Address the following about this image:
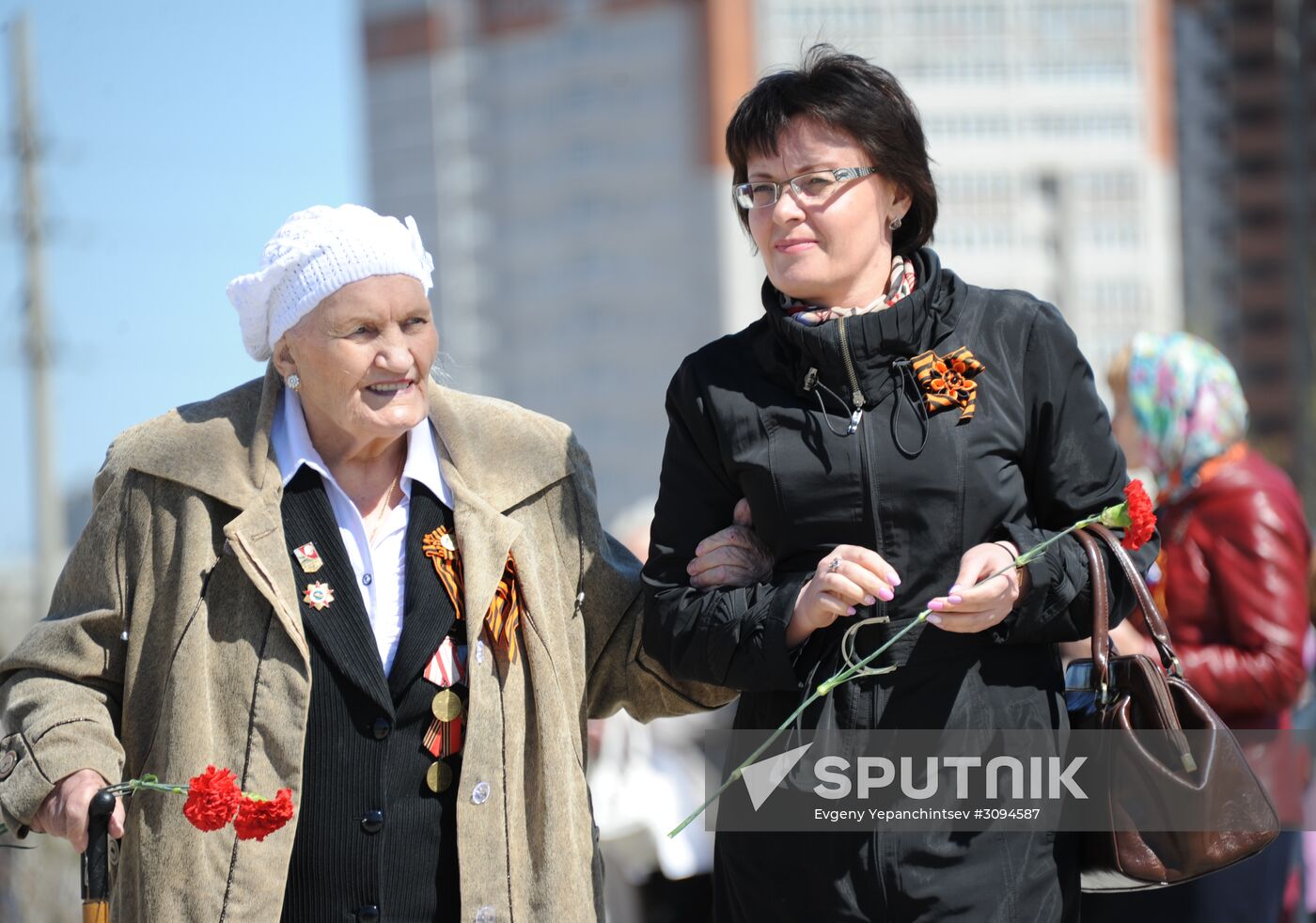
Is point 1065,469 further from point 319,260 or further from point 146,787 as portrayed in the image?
point 146,787

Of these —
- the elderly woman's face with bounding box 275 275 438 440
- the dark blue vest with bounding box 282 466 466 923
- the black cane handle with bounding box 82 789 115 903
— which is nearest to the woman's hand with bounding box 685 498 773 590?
the dark blue vest with bounding box 282 466 466 923

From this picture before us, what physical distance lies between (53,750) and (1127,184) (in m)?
73.6

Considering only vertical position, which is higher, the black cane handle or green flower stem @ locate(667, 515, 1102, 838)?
green flower stem @ locate(667, 515, 1102, 838)

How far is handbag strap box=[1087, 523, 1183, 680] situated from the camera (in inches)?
111

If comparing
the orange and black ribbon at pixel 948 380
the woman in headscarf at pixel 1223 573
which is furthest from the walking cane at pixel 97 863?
the woman in headscarf at pixel 1223 573

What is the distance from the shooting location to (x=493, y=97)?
263ft

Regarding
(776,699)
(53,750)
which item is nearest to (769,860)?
(776,699)

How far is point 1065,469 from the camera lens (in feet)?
Answer: 9.37

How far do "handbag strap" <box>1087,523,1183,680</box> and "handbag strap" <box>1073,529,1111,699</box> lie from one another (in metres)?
0.03

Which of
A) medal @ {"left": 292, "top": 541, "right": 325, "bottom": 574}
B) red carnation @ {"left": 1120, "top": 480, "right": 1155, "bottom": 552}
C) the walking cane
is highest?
red carnation @ {"left": 1120, "top": 480, "right": 1155, "bottom": 552}

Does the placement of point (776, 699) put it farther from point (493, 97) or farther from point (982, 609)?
point (493, 97)

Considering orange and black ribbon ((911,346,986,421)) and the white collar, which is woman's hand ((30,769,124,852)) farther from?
orange and black ribbon ((911,346,986,421))

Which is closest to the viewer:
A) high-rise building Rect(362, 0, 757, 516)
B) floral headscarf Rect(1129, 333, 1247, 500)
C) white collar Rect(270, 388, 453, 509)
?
white collar Rect(270, 388, 453, 509)

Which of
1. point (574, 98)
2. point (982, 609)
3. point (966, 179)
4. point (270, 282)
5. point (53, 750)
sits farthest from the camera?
point (574, 98)
